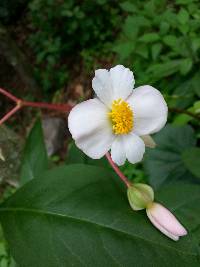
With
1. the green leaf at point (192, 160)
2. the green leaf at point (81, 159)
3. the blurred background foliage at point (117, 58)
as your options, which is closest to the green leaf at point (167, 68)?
the blurred background foliage at point (117, 58)

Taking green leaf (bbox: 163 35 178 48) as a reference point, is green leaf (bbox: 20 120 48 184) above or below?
above

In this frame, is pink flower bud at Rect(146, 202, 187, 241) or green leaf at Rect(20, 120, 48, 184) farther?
green leaf at Rect(20, 120, 48, 184)

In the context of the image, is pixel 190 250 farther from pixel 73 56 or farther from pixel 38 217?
pixel 73 56

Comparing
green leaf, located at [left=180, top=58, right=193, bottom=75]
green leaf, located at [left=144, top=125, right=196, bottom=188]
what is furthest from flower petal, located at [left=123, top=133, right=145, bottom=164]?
green leaf, located at [left=180, top=58, right=193, bottom=75]

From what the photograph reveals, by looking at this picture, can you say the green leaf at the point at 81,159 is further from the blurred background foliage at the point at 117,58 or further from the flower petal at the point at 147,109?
the flower petal at the point at 147,109

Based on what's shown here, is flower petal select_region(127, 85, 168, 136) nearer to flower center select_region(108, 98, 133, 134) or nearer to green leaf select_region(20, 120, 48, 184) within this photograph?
flower center select_region(108, 98, 133, 134)

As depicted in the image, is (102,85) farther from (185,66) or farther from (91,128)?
(185,66)
